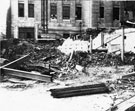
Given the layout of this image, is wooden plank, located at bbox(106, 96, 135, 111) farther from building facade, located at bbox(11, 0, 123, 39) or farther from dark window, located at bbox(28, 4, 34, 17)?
dark window, located at bbox(28, 4, 34, 17)

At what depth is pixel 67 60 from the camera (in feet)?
46.1

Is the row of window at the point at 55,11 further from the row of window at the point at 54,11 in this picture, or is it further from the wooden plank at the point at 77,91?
the wooden plank at the point at 77,91

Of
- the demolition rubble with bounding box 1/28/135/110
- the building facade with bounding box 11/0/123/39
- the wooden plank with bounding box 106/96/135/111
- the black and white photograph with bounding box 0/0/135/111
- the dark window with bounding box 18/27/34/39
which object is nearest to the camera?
the wooden plank with bounding box 106/96/135/111

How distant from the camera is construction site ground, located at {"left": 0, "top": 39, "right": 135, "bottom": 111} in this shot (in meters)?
6.94

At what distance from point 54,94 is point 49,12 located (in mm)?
22052

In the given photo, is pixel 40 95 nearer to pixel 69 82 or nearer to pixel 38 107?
pixel 38 107

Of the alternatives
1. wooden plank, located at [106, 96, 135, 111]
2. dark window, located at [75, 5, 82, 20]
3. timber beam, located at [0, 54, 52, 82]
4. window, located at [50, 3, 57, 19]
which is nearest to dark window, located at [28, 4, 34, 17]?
window, located at [50, 3, 57, 19]

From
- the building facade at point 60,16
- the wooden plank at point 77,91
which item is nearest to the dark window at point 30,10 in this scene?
the building facade at point 60,16

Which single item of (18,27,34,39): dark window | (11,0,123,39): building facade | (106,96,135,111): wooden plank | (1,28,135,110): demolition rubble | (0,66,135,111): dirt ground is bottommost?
(0,66,135,111): dirt ground

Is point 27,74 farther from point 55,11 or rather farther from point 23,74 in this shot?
point 55,11

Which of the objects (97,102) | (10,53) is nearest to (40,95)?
(97,102)

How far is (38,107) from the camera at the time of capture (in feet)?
22.6

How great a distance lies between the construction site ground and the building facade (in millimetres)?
16595

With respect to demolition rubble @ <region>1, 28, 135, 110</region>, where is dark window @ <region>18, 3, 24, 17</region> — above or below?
above
